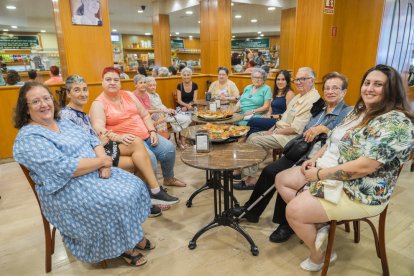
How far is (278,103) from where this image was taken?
3148 mm

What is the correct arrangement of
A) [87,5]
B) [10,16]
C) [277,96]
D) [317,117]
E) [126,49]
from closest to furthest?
1. [317,117]
2. [277,96]
3. [87,5]
4. [10,16]
5. [126,49]

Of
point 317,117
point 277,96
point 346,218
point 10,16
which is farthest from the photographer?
point 10,16

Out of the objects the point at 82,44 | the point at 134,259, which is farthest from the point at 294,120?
the point at 82,44

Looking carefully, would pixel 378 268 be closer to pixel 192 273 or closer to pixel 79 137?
pixel 192 273

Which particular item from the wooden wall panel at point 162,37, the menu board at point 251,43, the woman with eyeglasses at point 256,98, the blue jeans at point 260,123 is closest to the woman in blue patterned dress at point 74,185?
the blue jeans at point 260,123

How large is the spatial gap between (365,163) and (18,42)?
39.8 ft

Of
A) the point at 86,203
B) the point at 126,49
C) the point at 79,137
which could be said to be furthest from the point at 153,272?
the point at 126,49

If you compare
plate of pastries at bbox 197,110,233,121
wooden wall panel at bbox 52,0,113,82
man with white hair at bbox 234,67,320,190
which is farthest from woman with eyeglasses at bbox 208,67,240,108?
wooden wall panel at bbox 52,0,113,82

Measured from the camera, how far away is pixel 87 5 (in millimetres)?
3801

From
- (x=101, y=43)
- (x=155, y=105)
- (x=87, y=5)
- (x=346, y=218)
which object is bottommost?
(x=346, y=218)

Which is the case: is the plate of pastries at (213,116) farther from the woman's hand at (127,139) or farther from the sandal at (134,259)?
the sandal at (134,259)

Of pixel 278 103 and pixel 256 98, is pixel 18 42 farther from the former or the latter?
pixel 278 103

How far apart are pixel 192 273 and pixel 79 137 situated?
1.06 m

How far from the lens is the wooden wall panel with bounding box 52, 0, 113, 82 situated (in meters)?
3.70
